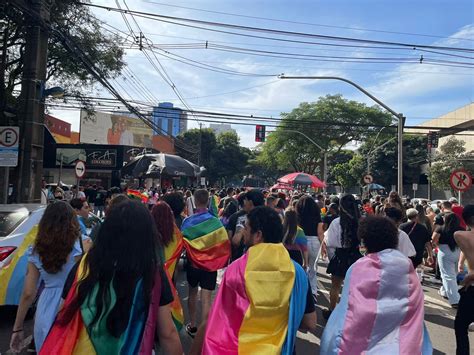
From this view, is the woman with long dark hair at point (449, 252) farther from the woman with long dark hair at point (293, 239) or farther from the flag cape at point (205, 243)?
the flag cape at point (205, 243)

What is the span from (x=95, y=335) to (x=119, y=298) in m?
0.21

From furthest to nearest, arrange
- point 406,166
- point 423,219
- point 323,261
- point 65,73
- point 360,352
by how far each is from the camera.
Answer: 1. point 406,166
2. point 65,73
3. point 323,261
4. point 423,219
5. point 360,352

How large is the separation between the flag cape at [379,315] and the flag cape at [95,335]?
4.03ft

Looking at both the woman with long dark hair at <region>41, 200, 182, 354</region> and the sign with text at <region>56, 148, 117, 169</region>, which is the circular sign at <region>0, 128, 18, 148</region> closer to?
the woman with long dark hair at <region>41, 200, 182, 354</region>

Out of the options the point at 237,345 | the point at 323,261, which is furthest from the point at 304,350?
the point at 323,261

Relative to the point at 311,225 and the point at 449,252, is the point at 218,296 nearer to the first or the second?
the point at 311,225

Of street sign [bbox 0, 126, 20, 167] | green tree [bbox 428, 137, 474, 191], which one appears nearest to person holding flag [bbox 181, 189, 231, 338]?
street sign [bbox 0, 126, 20, 167]

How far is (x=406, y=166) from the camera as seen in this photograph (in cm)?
4484

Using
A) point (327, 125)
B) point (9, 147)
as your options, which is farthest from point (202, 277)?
point (327, 125)

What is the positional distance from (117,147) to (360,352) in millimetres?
30118

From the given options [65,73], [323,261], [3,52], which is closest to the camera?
[323,261]

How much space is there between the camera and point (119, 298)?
2053mm

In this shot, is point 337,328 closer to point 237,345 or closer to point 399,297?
point 399,297

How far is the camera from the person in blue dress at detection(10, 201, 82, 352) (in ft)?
9.92
